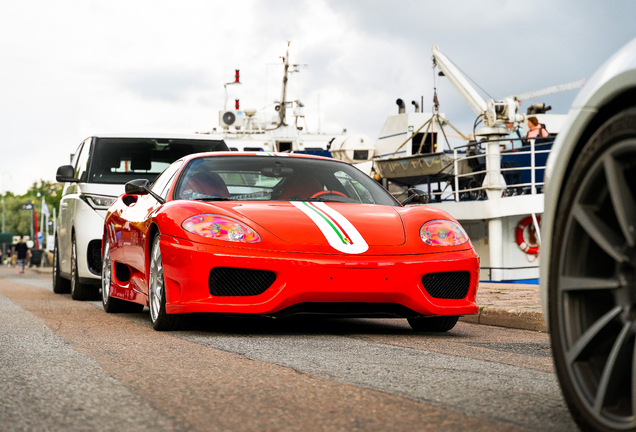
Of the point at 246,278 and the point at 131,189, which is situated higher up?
the point at 131,189

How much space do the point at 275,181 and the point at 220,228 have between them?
51.4 inches

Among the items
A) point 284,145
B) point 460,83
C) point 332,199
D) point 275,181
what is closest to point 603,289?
point 332,199

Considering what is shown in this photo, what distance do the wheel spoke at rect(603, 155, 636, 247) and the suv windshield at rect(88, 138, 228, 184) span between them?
850 centimetres

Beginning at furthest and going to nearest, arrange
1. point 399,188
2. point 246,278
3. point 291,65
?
1. point 291,65
2. point 399,188
3. point 246,278

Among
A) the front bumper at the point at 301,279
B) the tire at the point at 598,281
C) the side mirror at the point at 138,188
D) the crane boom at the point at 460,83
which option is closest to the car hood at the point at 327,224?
the front bumper at the point at 301,279

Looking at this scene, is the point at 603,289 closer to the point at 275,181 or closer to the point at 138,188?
the point at 275,181

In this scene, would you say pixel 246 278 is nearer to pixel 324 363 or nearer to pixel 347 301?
pixel 347 301

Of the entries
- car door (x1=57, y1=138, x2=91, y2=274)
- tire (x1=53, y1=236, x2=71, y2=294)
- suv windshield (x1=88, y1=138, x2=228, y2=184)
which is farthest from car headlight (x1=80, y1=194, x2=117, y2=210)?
tire (x1=53, y1=236, x2=71, y2=294)

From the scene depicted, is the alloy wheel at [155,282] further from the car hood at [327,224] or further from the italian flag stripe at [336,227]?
the italian flag stripe at [336,227]

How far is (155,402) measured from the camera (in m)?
3.06

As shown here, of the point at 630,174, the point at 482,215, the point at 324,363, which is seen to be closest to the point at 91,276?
the point at 324,363

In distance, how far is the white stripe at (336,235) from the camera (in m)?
5.44

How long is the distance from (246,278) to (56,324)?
192 centimetres

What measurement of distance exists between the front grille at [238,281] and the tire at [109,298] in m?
2.63
